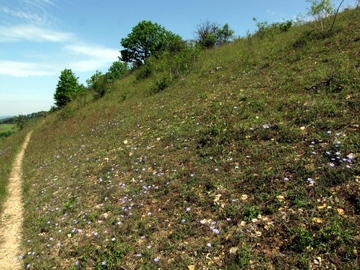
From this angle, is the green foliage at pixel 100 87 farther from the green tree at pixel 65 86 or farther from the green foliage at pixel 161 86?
the green tree at pixel 65 86

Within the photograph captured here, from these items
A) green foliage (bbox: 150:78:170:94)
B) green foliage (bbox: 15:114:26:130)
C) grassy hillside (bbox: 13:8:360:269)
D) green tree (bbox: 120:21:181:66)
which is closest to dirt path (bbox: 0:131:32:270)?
grassy hillside (bbox: 13:8:360:269)

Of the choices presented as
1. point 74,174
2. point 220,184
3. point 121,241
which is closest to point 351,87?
point 220,184

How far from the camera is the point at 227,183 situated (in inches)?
159

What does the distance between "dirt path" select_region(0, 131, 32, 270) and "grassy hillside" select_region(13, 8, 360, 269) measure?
0.26 m

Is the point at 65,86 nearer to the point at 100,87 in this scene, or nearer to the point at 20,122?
the point at 20,122

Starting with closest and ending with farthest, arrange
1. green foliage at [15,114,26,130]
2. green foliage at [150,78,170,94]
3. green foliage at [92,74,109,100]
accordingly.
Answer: green foliage at [150,78,170,94] < green foliage at [92,74,109,100] < green foliage at [15,114,26,130]

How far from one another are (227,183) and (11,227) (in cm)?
589

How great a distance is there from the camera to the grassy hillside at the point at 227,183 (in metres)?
2.81

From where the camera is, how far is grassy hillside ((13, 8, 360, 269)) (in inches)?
111

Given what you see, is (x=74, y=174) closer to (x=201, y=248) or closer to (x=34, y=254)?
(x=34, y=254)

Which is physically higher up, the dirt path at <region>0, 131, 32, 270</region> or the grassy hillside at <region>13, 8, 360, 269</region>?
the grassy hillside at <region>13, 8, 360, 269</region>

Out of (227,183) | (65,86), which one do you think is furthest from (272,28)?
(65,86)

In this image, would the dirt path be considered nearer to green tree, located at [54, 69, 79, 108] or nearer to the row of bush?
the row of bush

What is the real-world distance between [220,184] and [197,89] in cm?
731
